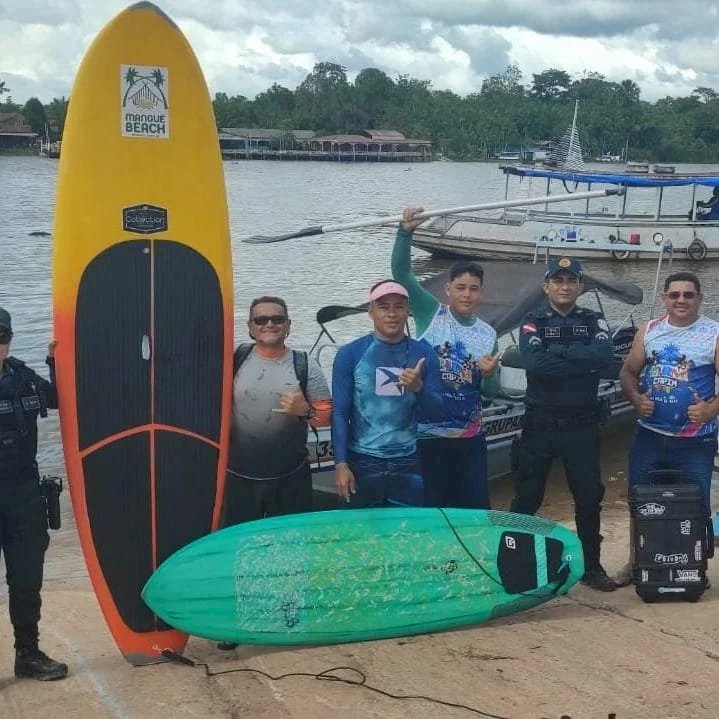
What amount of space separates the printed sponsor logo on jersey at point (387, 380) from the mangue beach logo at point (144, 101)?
1675mm

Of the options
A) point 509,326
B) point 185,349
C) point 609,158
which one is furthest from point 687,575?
point 609,158

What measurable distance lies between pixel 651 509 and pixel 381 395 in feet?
4.76

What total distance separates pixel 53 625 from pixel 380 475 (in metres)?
2.02

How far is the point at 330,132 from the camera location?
4916 inches

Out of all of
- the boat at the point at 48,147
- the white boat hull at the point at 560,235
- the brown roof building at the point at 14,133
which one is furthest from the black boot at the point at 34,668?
the brown roof building at the point at 14,133

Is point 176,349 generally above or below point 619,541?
above

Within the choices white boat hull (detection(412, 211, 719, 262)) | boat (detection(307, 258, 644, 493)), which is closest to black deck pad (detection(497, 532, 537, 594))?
boat (detection(307, 258, 644, 493))

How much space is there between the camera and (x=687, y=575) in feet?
15.4

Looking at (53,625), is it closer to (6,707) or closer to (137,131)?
(6,707)

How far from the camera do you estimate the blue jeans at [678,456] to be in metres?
4.63

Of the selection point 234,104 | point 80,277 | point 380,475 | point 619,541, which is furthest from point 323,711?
point 234,104

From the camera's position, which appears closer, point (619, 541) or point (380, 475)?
point (380, 475)

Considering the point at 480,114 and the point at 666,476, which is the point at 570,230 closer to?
the point at 666,476

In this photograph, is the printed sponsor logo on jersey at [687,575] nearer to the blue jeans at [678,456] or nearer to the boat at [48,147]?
the blue jeans at [678,456]
